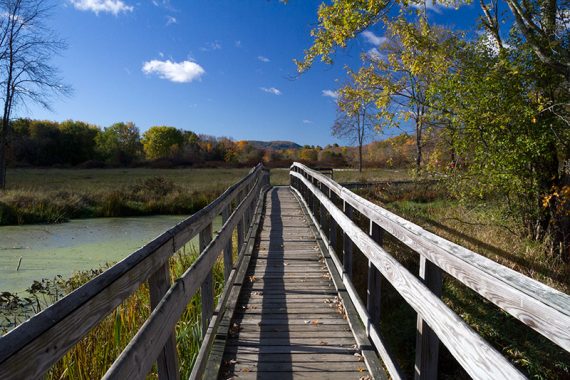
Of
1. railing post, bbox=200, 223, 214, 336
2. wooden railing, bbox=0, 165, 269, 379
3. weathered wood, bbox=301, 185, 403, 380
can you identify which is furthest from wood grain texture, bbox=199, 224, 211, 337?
weathered wood, bbox=301, 185, 403, 380

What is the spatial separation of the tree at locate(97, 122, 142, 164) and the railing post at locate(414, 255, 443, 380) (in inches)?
2869

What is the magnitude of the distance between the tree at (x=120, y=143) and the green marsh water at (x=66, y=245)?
5678cm

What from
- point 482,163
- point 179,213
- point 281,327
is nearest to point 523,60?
point 482,163

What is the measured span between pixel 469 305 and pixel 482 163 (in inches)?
161

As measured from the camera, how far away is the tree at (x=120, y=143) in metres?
72.4

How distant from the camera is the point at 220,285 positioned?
22.2ft

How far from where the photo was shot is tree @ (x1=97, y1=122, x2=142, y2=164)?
72.4 m

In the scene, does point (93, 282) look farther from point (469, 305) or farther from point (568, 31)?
point (568, 31)

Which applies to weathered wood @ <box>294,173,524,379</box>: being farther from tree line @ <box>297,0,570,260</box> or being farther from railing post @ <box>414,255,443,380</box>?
tree line @ <box>297,0,570,260</box>

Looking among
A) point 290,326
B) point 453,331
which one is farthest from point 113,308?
point 290,326

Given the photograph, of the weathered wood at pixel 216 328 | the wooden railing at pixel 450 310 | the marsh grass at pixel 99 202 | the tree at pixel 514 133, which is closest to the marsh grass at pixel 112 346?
the weathered wood at pixel 216 328

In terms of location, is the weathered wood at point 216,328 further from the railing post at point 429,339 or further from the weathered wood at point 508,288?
the weathered wood at point 508,288

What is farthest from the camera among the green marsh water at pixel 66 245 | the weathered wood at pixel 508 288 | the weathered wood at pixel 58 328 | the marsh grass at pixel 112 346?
the green marsh water at pixel 66 245

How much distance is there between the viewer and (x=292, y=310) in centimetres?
475
